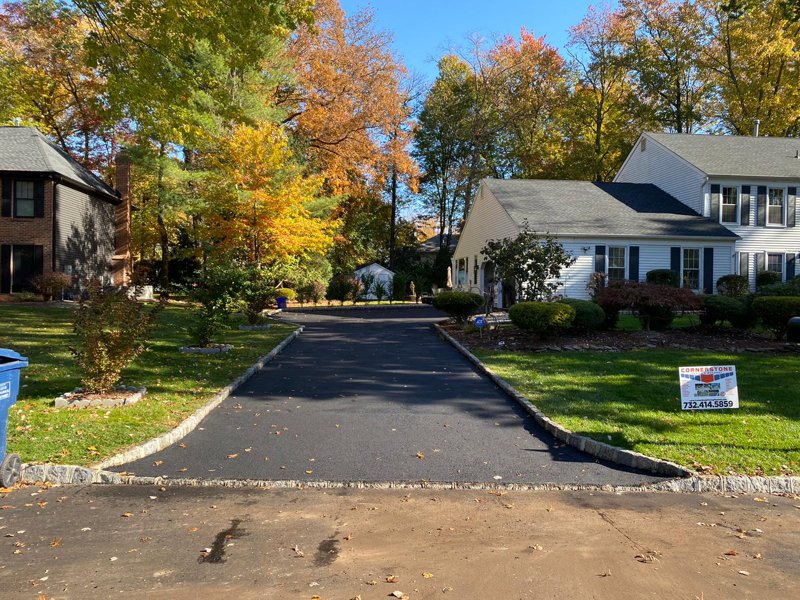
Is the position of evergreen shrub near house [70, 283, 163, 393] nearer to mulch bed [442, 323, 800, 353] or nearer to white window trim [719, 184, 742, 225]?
mulch bed [442, 323, 800, 353]

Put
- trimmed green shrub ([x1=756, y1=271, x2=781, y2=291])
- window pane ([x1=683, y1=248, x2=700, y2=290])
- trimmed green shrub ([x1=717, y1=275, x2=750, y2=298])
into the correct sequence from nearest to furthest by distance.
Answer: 1. trimmed green shrub ([x1=717, y1=275, x2=750, y2=298])
2. window pane ([x1=683, y1=248, x2=700, y2=290])
3. trimmed green shrub ([x1=756, y1=271, x2=781, y2=291])

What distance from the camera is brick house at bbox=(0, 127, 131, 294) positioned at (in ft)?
76.3

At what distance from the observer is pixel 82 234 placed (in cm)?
2625

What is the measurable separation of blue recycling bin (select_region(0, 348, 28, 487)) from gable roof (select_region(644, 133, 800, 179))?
90.6 ft

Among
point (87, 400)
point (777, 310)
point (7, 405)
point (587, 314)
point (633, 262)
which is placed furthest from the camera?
point (633, 262)

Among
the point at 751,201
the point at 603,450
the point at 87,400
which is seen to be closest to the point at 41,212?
the point at 87,400

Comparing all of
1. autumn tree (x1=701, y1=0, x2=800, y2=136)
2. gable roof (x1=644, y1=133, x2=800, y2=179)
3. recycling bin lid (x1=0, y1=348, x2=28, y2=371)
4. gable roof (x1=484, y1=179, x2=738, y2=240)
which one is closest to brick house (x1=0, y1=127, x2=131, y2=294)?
gable roof (x1=484, y1=179, x2=738, y2=240)

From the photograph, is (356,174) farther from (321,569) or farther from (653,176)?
(321,569)

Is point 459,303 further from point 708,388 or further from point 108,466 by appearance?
point 108,466

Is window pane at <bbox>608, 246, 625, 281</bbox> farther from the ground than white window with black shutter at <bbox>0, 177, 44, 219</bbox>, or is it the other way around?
white window with black shutter at <bbox>0, 177, 44, 219</bbox>

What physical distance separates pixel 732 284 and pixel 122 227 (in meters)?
29.2

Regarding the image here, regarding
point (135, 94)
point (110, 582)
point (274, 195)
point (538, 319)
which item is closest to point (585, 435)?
point (110, 582)

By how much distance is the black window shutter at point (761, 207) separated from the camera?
26.5 m

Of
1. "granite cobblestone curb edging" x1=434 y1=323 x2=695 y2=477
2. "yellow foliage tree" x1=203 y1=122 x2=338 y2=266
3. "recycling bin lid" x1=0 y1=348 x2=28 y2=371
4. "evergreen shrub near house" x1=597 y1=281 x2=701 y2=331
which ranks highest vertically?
"yellow foliage tree" x1=203 y1=122 x2=338 y2=266
